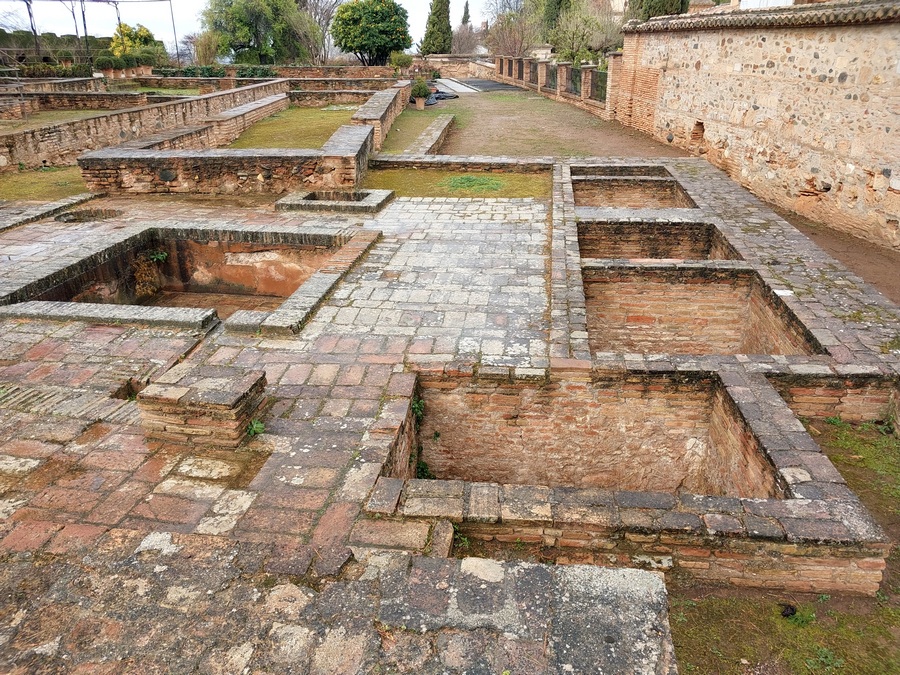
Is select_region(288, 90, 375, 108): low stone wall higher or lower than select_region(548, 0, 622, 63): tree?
lower

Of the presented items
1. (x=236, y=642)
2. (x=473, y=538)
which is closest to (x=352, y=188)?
(x=473, y=538)

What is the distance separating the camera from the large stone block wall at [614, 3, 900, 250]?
8.20 m

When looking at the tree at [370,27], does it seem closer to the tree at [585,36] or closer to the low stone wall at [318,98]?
the tree at [585,36]

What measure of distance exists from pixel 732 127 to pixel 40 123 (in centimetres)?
1645

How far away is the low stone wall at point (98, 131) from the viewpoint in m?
11.7

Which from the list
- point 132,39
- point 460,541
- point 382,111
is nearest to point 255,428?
point 460,541

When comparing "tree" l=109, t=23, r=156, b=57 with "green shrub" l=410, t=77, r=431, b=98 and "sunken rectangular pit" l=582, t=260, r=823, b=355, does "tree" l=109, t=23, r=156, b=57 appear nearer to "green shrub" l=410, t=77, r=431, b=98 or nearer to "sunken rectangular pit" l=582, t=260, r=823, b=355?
"green shrub" l=410, t=77, r=431, b=98

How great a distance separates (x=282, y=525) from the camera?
310 cm

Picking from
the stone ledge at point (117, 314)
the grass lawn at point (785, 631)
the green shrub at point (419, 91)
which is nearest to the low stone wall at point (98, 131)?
the green shrub at point (419, 91)

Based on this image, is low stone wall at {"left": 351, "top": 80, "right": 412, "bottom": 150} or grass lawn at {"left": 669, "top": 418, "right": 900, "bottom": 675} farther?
low stone wall at {"left": 351, "top": 80, "right": 412, "bottom": 150}

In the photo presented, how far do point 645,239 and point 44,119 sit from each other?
16.5m

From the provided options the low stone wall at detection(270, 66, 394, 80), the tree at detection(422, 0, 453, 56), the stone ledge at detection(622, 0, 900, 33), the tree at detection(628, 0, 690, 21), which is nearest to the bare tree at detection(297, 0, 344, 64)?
the tree at detection(422, 0, 453, 56)

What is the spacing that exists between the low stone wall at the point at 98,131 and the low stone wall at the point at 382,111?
479cm

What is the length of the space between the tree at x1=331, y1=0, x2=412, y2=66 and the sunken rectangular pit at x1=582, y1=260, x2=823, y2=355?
1110 inches
